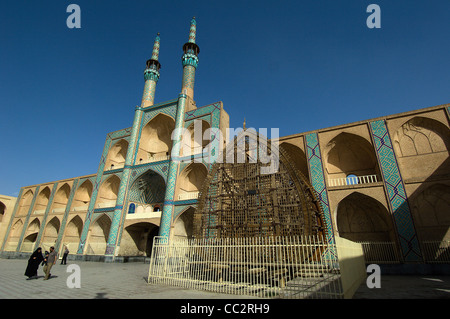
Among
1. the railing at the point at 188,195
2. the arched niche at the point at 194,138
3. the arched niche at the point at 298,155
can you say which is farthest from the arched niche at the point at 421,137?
the railing at the point at 188,195

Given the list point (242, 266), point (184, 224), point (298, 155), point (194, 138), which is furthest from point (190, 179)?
point (242, 266)

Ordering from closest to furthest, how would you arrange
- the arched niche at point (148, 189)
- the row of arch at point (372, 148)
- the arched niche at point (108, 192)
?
the row of arch at point (372, 148), the arched niche at point (148, 189), the arched niche at point (108, 192)

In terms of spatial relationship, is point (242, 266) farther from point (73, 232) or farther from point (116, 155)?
point (73, 232)

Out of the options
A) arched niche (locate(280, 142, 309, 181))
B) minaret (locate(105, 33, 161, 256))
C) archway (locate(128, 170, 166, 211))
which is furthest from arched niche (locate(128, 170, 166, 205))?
arched niche (locate(280, 142, 309, 181))

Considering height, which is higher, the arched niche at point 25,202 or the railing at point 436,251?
the arched niche at point 25,202

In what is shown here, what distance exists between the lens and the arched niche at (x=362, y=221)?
12.9m

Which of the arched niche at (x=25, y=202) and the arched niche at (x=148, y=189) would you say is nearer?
the arched niche at (x=148, y=189)

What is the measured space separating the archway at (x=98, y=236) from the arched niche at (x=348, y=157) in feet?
53.5

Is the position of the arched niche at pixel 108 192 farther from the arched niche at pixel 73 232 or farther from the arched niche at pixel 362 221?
the arched niche at pixel 362 221

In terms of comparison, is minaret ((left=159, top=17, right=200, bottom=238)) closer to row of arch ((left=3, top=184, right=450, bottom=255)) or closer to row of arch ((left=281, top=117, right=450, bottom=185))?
row of arch ((left=3, top=184, right=450, bottom=255))

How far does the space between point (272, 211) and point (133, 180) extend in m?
13.1

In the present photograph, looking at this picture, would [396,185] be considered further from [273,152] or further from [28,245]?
[28,245]

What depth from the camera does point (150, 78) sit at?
22.2 m

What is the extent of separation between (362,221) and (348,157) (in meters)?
3.82
